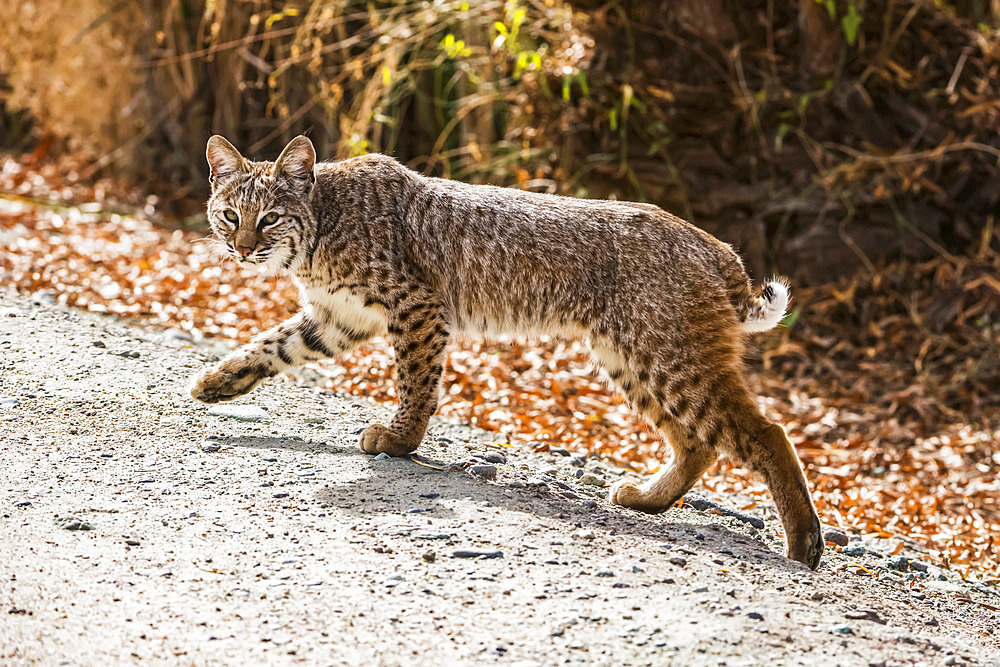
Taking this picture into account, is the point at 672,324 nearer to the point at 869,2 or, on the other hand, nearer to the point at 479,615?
the point at 479,615

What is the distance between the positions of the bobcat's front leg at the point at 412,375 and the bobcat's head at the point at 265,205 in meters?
0.56

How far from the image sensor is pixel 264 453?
4.45 m

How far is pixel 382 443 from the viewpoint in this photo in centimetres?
457

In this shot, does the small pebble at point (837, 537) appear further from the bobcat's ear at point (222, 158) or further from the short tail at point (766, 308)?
the bobcat's ear at point (222, 158)

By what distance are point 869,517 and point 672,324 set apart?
6.01 feet

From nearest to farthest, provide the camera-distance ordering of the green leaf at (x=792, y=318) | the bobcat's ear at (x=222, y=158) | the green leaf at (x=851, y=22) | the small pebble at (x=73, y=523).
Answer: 1. the small pebble at (x=73, y=523)
2. the bobcat's ear at (x=222, y=158)
3. the green leaf at (x=851, y=22)
4. the green leaf at (x=792, y=318)

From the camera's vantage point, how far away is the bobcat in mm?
4430

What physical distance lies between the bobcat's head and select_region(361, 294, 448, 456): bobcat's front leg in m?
0.56

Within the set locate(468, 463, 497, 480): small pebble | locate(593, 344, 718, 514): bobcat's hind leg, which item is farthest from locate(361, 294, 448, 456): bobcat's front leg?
locate(593, 344, 718, 514): bobcat's hind leg

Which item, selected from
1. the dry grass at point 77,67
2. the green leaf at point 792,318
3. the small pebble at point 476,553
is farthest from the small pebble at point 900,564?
the dry grass at point 77,67

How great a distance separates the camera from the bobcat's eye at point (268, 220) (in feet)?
15.4

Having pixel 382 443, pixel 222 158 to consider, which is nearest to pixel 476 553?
pixel 382 443

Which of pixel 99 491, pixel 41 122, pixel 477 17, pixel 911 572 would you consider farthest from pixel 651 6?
pixel 41 122

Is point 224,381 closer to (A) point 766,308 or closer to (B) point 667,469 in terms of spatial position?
(B) point 667,469
